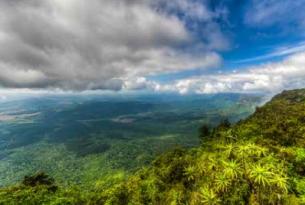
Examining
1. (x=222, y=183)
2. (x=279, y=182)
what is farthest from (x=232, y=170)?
(x=279, y=182)

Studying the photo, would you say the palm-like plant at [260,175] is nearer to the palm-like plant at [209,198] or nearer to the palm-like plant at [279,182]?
the palm-like plant at [279,182]

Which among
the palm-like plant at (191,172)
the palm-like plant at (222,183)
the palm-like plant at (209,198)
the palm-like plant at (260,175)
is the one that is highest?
the palm-like plant at (260,175)

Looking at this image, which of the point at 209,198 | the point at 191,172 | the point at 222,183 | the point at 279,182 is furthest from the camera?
the point at 191,172

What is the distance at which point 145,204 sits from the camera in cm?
2383

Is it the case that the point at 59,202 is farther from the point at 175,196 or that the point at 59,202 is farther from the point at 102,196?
the point at 175,196

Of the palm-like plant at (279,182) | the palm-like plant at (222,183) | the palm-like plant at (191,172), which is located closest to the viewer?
the palm-like plant at (279,182)

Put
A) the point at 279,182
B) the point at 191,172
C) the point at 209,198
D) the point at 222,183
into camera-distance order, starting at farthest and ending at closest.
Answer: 1. the point at 191,172
2. the point at 222,183
3. the point at 209,198
4. the point at 279,182

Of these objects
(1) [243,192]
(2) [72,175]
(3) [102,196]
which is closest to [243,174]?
(1) [243,192]

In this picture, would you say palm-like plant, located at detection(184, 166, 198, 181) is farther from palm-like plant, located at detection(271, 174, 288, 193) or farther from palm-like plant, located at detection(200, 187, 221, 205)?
palm-like plant, located at detection(271, 174, 288, 193)

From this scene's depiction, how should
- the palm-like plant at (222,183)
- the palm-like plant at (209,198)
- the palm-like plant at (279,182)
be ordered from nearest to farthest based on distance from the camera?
1. the palm-like plant at (279,182)
2. the palm-like plant at (209,198)
3. the palm-like plant at (222,183)

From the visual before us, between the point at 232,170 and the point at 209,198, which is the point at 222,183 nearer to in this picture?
the point at 232,170

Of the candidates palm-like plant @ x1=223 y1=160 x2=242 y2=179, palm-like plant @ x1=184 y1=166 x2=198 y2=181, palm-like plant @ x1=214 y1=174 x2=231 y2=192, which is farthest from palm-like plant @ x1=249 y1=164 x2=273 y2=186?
palm-like plant @ x1=184 y1=166 x2=198 y2=181

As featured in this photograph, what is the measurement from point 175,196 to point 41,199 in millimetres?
23568

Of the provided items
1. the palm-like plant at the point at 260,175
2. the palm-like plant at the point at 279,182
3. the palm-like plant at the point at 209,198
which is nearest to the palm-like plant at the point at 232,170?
the palm-like plant at the point at 260,175
